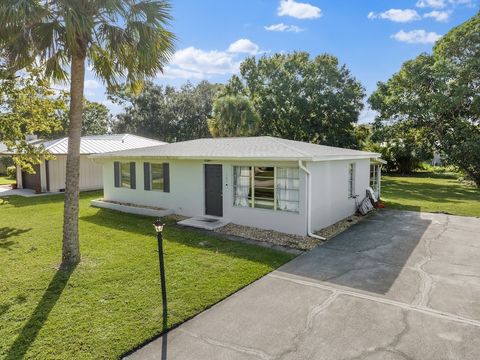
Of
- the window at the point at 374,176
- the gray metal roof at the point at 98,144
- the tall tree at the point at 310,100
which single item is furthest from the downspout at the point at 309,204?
the tall tree at the point at 310,100

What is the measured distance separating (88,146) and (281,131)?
58.0 feet

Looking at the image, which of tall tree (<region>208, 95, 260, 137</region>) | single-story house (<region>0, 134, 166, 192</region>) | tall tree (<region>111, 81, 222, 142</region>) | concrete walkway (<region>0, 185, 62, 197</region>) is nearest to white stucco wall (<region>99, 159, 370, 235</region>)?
single-story house (<region>0, 134, 166, 192</region>)

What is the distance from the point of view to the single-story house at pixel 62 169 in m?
19.2

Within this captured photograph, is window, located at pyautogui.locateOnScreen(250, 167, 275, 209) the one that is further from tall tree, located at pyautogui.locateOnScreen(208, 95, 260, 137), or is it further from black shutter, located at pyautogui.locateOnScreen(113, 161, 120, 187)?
tall tree, located at pyautogui.locateOnScreen(208, 95, 260, 137)

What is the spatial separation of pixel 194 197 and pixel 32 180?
47.4 ft

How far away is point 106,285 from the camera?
20.0 feet

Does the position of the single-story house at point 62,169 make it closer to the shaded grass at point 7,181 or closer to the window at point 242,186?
the shaded grass at point 7,181

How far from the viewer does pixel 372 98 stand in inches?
1072

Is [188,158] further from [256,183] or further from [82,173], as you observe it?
[82,173]

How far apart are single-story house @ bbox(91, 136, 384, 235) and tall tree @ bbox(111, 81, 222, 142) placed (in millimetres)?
24620

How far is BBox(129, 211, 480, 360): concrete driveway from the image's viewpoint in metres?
4.16

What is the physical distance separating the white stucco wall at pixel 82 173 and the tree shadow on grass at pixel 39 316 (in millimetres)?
13875

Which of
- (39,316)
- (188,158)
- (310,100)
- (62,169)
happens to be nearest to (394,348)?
(39,316)

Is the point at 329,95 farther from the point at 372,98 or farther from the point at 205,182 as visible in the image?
the point at 205,182
